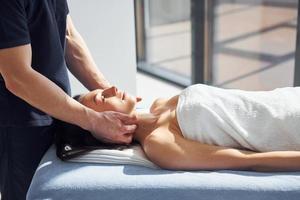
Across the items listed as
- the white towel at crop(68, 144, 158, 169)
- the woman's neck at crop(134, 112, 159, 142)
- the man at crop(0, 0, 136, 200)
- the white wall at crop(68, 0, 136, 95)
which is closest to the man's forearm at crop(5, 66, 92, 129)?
the man at crop(0, 0, 136, 200)

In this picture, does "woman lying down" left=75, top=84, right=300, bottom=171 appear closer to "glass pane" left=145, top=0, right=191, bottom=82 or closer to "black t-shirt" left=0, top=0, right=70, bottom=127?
"black t-shirt" left=0, top=0, right=70, bottom=127

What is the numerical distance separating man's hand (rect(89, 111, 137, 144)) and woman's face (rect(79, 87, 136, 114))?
62mm

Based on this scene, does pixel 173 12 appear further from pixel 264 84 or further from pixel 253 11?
pixel 264 84

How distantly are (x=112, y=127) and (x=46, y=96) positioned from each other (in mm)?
239

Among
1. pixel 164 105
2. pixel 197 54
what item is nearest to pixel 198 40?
pixel 197 54

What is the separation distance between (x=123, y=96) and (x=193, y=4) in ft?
6.39

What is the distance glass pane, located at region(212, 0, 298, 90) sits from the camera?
3.09m

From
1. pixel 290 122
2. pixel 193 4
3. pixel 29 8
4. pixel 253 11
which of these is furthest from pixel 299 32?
pixel 29 8

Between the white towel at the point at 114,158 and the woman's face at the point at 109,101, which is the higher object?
the woman's face at the point at 109,101

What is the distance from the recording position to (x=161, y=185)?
123 centimetres

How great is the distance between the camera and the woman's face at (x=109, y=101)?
1524mm

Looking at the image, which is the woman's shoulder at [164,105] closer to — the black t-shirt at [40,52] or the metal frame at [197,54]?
the black t-shirt at [40,52]

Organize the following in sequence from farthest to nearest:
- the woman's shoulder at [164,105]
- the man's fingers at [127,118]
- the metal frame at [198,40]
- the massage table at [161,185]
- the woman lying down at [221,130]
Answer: the metal frame at [198,40]
the woman's shoulder at [164,105]
the man's fingers at [127,118]
the woman lying down at [221,130]
the massage table at [161,185]

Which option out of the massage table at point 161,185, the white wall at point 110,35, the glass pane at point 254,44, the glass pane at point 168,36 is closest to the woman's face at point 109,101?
the massage table at point 161,185
